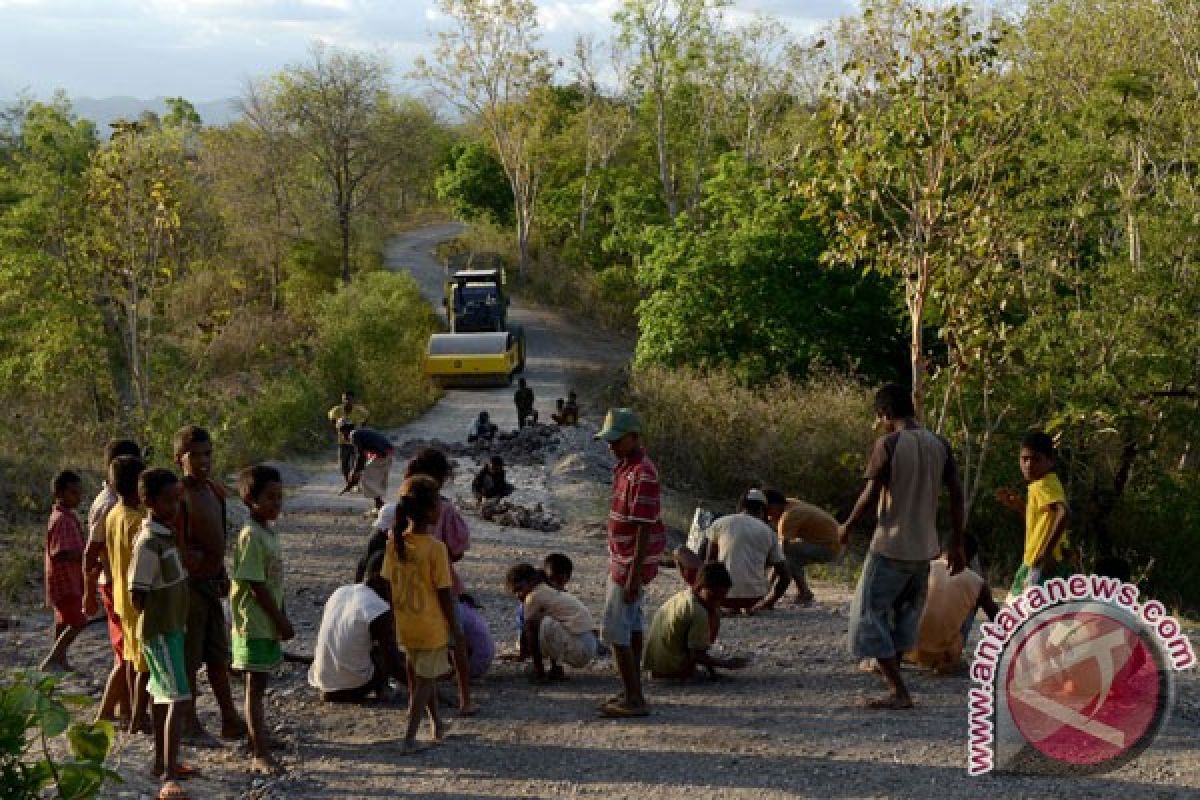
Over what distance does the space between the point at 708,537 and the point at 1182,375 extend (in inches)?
432

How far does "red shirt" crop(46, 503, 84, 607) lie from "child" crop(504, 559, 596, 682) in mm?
2560

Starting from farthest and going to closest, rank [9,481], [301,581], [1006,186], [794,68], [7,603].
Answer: [794,68] < [9,481] < [1006,186] < [301,581] < [7,603]

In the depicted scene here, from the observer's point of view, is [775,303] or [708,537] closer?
[708,537]

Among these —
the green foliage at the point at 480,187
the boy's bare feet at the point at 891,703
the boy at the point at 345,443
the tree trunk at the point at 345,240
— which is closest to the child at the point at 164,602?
the boy's bare feet at the point at 891,703

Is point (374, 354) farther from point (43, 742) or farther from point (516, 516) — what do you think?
point (43, 742)

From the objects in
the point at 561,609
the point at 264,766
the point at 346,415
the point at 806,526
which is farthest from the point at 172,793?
the point at 346,415

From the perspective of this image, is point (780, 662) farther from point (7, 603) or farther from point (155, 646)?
point (7, 603)

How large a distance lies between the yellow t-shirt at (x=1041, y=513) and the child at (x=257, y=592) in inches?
159

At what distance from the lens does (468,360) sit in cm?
2594

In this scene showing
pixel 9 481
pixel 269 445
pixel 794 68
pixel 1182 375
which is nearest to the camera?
pixel 9 481

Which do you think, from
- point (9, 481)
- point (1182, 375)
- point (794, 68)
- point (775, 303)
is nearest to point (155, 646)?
point (9, 481)

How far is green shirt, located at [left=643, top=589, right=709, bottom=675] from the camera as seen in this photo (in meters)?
6.95

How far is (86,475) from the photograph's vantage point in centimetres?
1378

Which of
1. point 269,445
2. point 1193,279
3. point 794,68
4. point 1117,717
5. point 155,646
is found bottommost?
point 269,445
